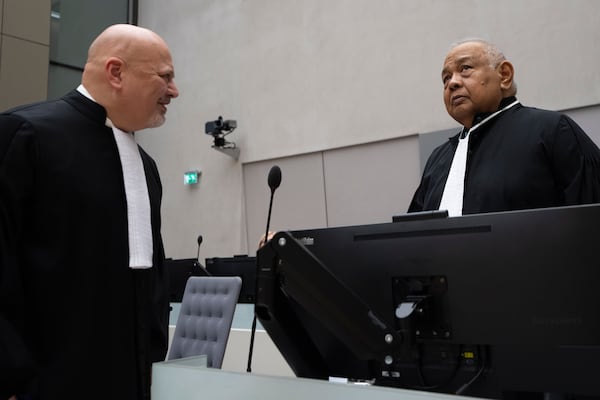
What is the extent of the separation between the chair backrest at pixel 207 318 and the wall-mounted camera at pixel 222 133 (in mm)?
4151

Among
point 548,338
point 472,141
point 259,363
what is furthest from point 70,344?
point 259,363

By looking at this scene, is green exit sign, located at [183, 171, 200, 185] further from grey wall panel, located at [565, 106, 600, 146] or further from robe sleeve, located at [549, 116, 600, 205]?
robe sleeve, located at [549, 116, 600, 205]

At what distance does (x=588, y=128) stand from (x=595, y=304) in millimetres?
4694

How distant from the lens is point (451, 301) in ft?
3.26

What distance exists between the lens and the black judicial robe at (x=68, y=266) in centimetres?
128

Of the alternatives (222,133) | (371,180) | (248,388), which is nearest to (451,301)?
(248,388)

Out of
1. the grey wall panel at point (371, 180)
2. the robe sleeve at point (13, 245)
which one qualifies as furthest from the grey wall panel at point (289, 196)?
the robe sleeve at point (13, 245)

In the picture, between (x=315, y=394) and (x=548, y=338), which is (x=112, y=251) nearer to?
(x=315, y=394)

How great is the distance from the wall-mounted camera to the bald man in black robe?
5713 millimetres

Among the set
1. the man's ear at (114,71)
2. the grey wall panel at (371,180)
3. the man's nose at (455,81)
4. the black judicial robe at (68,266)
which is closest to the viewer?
the black judicial robe at (68,266)

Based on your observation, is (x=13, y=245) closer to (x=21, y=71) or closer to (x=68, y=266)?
(x=68, y=266)

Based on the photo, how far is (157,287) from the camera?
168 cm

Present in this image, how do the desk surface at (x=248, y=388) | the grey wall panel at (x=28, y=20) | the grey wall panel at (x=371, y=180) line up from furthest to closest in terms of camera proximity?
1. the grey wall panel at (x=28, y=20)
2. the grey wall panel at (x=371, y=180)
3. the desk surface at (x=248, y=388)

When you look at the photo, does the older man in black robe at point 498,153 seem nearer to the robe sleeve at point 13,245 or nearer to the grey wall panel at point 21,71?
the robe sleeve at point 13,245
